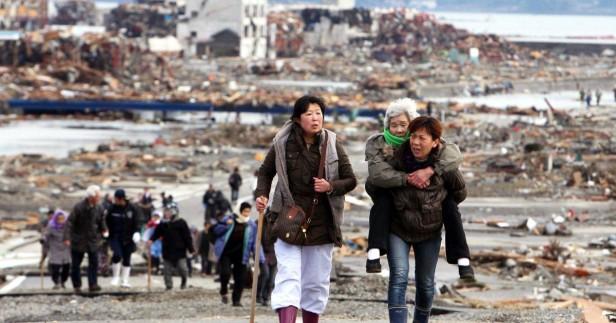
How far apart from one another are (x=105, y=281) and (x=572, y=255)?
6588 millimetres

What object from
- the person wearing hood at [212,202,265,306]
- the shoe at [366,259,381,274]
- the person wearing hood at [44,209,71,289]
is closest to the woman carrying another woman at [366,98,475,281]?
the shoe at [366,259,381,274]

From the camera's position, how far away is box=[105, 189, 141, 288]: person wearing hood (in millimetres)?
15508

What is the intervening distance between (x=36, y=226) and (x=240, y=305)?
12922 millimetres

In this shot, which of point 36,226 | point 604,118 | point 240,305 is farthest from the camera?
point 604,118

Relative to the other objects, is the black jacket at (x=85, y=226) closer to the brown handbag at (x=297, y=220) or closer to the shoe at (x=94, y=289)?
the shoe at (x=94, y=289)

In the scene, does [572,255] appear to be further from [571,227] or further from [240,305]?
[240,305]

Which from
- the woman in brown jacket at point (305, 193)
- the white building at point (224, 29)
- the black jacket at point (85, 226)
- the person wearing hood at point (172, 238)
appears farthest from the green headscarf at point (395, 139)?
the white building at point (224, 29)

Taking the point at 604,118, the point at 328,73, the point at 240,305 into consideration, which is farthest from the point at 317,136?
the point at 328,73

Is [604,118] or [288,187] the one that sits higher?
[288,187]

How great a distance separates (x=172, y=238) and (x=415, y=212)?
7.67 meters

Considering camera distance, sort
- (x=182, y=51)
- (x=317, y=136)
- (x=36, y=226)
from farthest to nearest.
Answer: (x=182, y=51) → (x=36, y=226) → (x=317, y=136)

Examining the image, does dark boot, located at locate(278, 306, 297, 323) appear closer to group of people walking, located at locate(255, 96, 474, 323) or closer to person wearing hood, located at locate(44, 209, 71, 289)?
group of people walking, located at locate(255, 96, 474, 323)

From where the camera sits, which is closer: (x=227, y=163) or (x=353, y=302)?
(x=353, y=302)

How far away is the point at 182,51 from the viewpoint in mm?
107875
